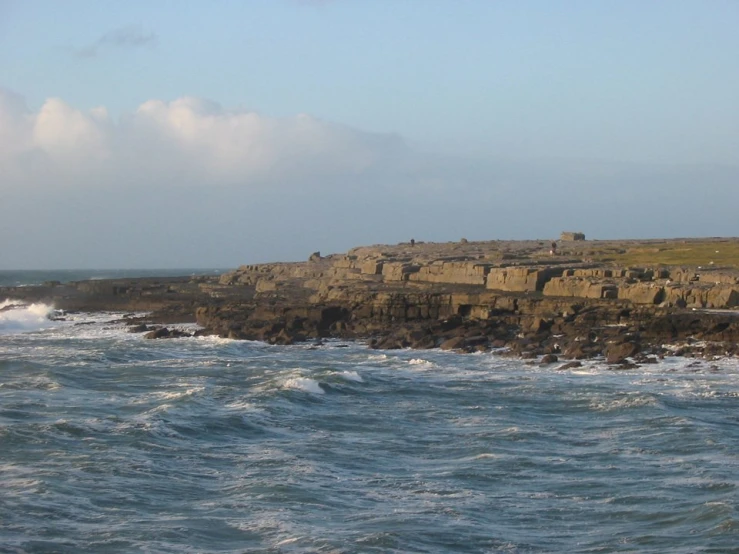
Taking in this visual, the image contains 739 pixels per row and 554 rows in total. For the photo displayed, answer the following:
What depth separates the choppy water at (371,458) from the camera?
15094 millimetres

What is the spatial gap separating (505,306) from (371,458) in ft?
74.7

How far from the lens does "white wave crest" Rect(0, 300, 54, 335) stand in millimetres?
52781

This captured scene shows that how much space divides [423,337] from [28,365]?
1346cm

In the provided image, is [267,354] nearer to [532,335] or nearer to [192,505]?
[532,335]

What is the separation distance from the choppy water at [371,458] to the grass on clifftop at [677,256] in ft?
74.7

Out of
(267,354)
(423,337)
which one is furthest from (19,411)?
(423,337)

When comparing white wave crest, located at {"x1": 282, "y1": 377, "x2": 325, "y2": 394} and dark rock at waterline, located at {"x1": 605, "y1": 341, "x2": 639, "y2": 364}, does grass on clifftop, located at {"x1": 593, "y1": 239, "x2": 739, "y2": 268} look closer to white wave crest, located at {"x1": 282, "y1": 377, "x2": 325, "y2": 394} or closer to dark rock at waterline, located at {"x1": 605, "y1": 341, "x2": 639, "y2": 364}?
dark rock at waterline, located at {"x1": 605, "y1": 341, "x2": 639, "y2": 364}

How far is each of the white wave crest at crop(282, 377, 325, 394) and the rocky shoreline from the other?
790 centimetres

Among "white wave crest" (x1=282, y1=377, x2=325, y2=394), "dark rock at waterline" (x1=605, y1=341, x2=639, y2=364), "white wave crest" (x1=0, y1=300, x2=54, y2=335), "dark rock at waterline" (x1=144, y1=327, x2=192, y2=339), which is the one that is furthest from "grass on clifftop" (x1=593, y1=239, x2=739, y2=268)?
"white wave crest" (x1=0, y1=300, x2=54, y2=335)

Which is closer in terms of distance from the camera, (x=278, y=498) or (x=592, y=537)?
(x=592, y=537)

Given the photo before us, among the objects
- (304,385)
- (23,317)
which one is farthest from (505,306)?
(23,317)

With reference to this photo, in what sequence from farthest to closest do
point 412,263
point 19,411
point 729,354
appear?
point 412,263 → point 729,354 → point 19,411

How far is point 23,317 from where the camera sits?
56.3m

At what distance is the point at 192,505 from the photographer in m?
16.5
